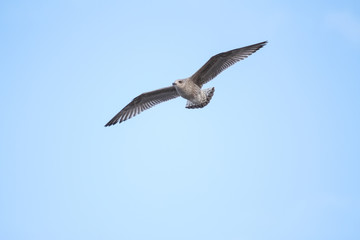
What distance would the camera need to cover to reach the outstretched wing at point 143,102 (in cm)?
1475

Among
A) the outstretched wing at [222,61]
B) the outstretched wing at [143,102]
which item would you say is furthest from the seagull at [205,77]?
the outstretched wing at [143,102]

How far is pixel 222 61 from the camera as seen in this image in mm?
13438

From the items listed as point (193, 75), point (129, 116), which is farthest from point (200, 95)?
point (129, 116)

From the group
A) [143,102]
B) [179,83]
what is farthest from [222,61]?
[143,102]

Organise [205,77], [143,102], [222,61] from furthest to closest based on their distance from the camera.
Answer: [143,102]
[205,77]
[222,61]

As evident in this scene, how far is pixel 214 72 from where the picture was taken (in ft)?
44.7

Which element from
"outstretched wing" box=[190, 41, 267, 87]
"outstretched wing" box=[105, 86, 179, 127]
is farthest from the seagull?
"outstretched wing" box=[105, 86, 179, 127]

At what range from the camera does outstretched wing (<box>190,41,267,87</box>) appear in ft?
43.7

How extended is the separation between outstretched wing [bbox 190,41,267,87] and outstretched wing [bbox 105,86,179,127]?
4.58ft

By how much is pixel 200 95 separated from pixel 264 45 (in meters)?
2.29

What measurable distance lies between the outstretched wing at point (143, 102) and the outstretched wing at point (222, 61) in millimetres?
1397

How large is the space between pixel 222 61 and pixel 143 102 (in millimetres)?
3181

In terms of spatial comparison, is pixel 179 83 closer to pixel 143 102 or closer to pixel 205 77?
pixel 205 77

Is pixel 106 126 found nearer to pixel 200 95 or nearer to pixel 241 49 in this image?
pixel 200 95
